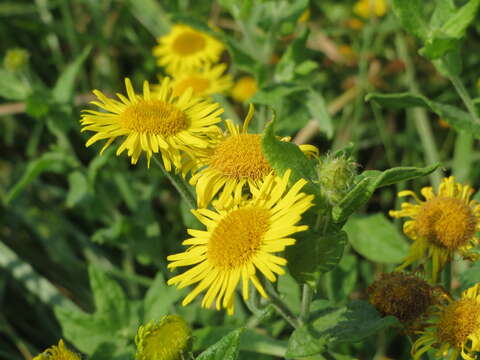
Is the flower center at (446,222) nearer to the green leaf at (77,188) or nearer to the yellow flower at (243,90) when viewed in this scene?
the green leaf at (77,188)

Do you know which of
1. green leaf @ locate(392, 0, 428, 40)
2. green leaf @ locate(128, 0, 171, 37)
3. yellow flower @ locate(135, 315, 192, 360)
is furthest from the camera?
green leaf @ locate(128, 0, 171, 37)

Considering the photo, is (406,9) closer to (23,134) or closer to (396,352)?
(396,352)

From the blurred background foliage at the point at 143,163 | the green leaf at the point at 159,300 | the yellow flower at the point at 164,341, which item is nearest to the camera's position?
the yellow flower at the point at 164,341

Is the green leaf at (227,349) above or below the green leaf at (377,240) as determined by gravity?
above

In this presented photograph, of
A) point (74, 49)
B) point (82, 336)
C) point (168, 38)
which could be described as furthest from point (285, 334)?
point (74, 49)

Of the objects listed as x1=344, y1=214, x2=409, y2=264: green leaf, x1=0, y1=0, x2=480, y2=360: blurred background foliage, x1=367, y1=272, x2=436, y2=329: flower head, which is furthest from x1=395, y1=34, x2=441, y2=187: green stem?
x1=367, y1=272, x2=436, y2=329: flower head

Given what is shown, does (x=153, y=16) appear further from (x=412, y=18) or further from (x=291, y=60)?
(x=412, y=18)

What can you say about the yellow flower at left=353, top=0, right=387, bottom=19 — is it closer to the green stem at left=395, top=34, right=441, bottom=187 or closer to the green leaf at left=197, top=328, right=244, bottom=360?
the green stem at left=395, top=34, right=441, bottom=187

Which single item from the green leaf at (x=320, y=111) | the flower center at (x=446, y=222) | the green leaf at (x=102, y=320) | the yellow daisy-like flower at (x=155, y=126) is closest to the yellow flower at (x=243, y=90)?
the green leaf at (x=320, y=111)
